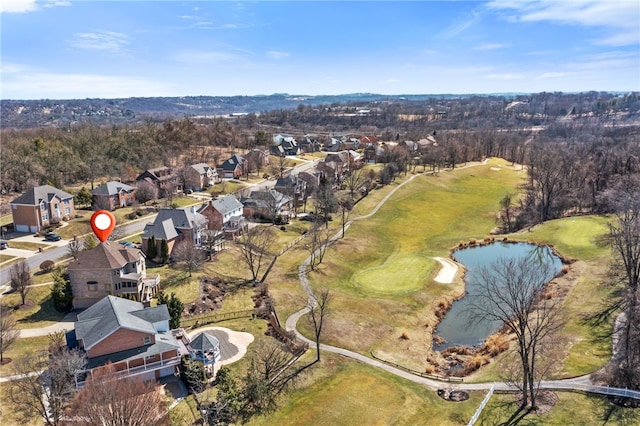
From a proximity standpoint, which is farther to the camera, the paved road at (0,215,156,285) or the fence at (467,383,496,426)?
the paved road at (0,215,156,285)

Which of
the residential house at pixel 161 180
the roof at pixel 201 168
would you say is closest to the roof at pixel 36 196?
the residential house at pixel 161 180

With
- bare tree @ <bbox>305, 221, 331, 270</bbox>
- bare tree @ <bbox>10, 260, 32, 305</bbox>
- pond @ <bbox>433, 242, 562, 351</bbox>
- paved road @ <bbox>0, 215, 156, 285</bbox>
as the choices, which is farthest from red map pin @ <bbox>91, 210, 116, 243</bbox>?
pond @ <bbox>433, 242, 562, 351</bbox>

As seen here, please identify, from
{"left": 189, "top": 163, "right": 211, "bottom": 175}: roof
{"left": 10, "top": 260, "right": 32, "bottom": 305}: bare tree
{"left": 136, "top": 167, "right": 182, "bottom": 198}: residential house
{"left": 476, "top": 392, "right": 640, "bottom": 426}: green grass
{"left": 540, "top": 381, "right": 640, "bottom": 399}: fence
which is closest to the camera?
{"left": 476, "top": 392, "right": 640, "bottom": 426}: green grass

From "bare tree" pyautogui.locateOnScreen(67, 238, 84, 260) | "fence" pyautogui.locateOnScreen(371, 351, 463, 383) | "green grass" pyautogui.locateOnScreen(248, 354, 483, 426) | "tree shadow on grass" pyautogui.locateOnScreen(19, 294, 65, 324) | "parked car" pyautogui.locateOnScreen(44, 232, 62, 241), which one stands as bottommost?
"fence" pyautogui.locateOnScreen(371, 351, 463, 383)

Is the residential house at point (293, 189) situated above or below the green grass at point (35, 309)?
above

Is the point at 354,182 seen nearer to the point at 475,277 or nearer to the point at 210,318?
the point at 475,277

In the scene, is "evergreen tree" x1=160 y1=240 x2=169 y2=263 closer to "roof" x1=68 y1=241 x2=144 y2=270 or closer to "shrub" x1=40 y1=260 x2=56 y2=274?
"roof" x1=68 y1=241 x2=144 y2=270

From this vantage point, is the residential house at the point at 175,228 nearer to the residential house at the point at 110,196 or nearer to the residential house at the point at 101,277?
the residential house at the point at 101,277
